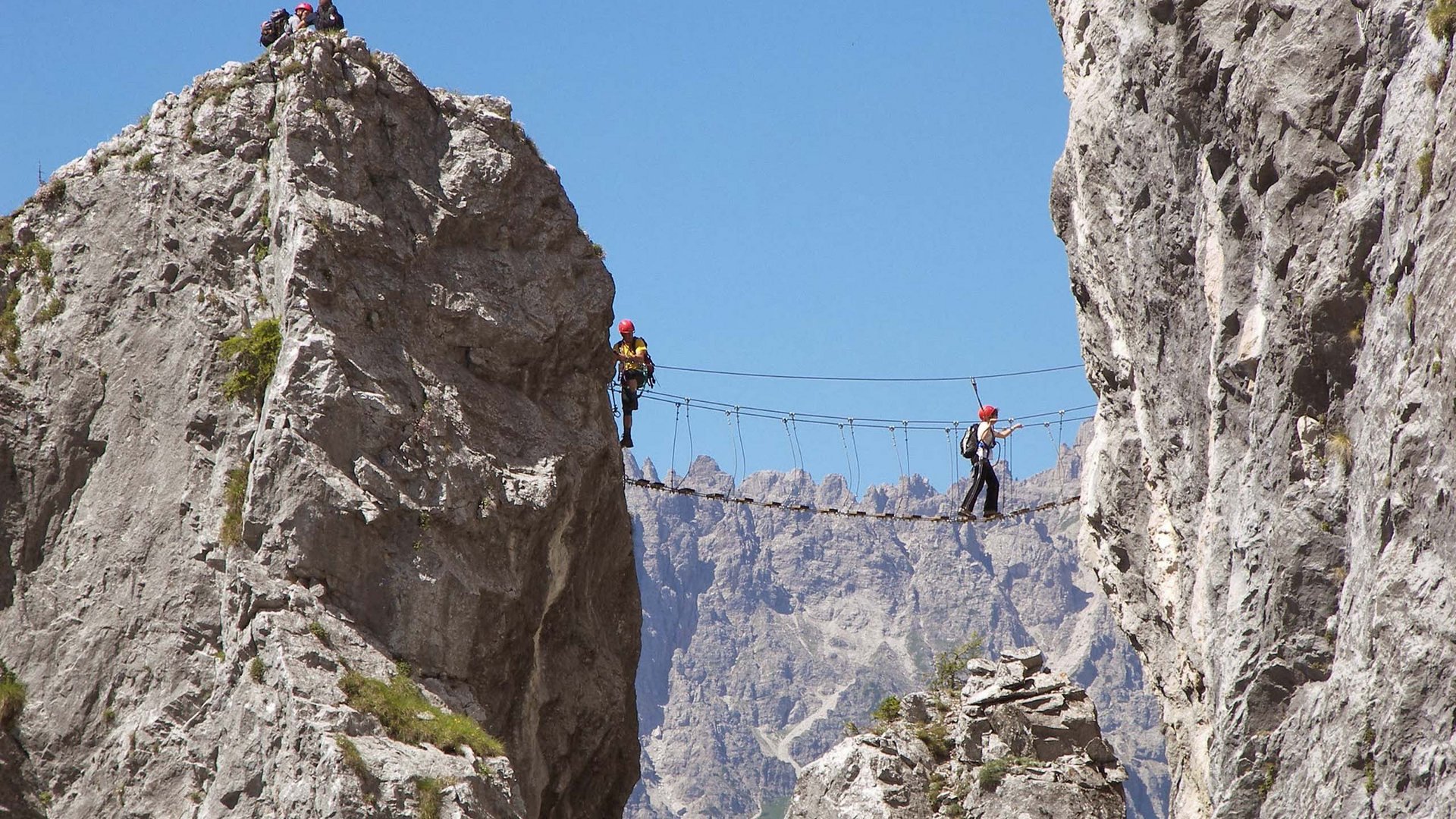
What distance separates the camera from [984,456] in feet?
106

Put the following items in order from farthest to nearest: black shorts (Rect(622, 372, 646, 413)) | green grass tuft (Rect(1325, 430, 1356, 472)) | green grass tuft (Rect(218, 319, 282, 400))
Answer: black shorts (Rect(622, 372, 646, 413)) → green grass tuft (Rect(218, 319, 282, 400)) → green grass tuft (Rect(1325, 430, 1356, 472))

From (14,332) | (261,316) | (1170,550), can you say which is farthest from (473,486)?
(1170,550)

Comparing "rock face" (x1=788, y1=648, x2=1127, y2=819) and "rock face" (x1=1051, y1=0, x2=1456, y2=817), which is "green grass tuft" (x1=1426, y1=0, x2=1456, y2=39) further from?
"rock face" (x1=788, y1=648, x2=1127, y2=819)

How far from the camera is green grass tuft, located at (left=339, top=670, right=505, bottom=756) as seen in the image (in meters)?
22.5

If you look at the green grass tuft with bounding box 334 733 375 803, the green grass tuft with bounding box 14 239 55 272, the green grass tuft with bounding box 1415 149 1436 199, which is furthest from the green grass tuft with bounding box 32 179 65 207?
the green grass tuft with bounding box 1415 149 1436 199

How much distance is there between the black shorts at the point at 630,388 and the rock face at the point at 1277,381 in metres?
9.29

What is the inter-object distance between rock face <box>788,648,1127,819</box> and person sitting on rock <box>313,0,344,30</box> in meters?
19.6

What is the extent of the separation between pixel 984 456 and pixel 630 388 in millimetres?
7588

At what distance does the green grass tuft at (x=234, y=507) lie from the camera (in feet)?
81.1

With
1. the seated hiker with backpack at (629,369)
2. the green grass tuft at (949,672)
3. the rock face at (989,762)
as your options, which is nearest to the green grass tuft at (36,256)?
the seated hiker with backpack at (629,369)

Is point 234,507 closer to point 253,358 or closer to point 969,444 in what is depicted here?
point 253,358

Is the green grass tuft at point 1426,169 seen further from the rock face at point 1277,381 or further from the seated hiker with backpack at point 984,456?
the seated hiker with backpack at point 984,456

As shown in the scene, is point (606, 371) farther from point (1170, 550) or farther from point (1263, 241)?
point (1263, 241)

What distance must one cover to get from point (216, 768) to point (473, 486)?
6.28 metres
